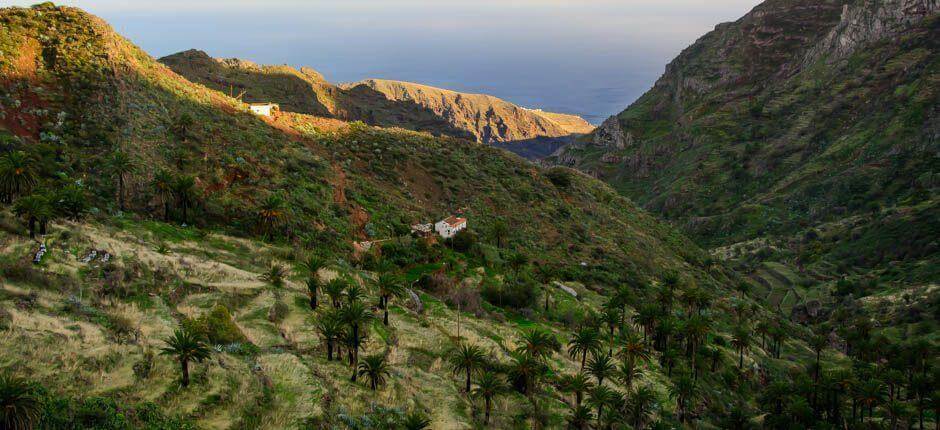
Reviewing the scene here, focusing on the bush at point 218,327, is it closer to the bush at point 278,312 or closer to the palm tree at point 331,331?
the bush at point 278,312

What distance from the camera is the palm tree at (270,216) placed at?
53903mm

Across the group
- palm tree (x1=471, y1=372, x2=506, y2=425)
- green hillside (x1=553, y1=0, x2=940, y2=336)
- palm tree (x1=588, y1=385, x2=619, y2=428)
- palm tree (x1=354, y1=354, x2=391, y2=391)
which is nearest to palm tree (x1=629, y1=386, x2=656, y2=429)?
palm tree (x1=588, y1=385, x2=619, y2=428)

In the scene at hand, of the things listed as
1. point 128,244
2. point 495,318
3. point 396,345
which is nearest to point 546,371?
point 495,318

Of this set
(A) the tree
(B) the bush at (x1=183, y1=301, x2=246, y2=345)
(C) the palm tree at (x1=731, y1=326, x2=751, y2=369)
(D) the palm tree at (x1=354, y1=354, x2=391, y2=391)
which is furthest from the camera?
(A) the tree

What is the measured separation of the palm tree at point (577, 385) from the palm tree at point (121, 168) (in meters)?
42.6

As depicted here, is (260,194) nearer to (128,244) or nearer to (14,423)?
(128,244)

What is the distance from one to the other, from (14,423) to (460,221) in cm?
5507

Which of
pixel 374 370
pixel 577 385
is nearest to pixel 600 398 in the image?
pixel 577 385

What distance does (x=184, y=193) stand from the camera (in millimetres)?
50719

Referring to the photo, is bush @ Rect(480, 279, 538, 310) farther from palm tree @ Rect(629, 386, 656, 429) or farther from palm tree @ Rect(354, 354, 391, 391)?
palm tree @ Rect(354, 354, 391, 391)

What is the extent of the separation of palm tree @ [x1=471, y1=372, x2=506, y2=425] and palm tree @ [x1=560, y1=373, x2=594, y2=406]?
21.3ft

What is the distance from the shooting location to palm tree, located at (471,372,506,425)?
37969 millimetres

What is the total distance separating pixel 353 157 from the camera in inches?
3307

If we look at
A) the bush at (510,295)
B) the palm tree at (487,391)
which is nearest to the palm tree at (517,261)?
the bush at (510,295)
